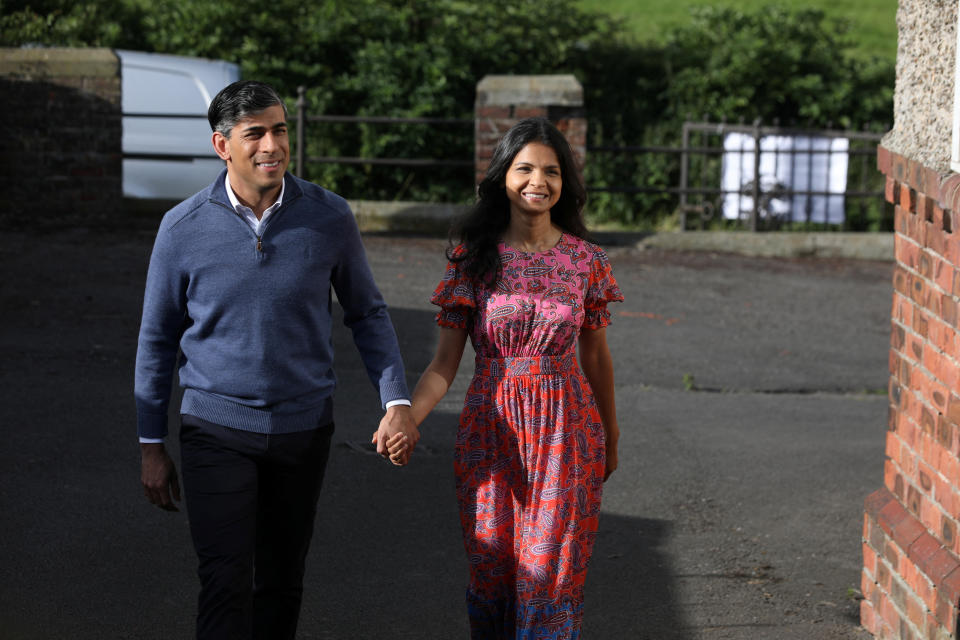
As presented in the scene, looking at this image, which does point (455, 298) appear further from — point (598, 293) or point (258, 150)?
point (258, 150)

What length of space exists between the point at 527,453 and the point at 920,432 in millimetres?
1379

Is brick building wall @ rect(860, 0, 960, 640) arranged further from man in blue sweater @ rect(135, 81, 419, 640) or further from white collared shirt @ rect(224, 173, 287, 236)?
white collared shirt @ rect(224, 173, 287, 236)

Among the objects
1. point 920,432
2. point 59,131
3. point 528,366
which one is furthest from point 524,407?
point 59,131

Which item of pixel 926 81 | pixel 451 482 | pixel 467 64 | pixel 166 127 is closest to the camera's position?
pixel 926 81

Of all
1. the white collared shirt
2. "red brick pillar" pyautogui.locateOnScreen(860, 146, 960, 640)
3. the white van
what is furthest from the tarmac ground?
the white van

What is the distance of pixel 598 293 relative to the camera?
155 inches

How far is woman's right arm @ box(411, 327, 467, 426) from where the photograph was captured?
12.7 feet

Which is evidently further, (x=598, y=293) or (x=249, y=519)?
(x=598, y=293)

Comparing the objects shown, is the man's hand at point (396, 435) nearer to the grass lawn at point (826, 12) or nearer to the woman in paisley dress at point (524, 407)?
the woman in paisley dress at point (524, 407)

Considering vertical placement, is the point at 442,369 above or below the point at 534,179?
below

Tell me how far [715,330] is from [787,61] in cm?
716

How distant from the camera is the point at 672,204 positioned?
16844mm

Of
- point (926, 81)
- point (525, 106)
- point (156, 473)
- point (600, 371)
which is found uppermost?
point (525, 106)

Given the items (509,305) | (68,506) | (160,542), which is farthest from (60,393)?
(509,305)
